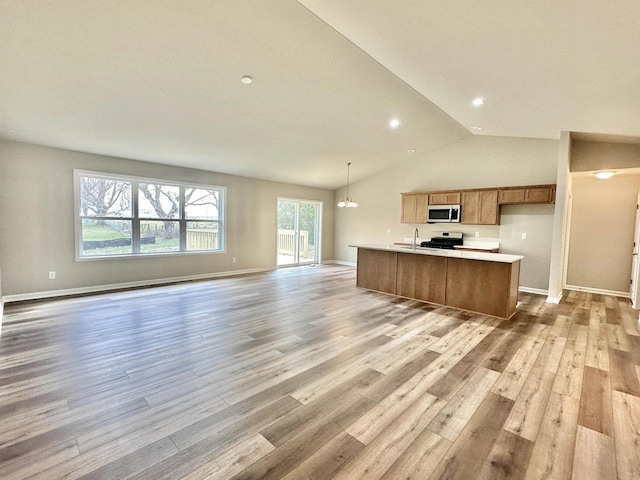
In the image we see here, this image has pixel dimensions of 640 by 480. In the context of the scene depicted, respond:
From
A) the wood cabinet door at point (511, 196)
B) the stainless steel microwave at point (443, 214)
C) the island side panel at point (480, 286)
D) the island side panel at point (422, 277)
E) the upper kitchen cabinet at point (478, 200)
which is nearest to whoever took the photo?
the island side panel at point (480, 286)

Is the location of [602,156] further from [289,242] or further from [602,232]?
[289,242]

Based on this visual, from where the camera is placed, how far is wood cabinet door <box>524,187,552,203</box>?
17.6ft

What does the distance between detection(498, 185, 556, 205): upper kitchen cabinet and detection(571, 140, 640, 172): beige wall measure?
0.49 meters

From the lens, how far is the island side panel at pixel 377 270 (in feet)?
17.7

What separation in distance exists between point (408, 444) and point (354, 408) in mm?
429

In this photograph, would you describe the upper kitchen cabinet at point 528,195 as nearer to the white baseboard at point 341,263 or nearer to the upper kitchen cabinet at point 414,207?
the upper kitchen cabinet at point 414,207

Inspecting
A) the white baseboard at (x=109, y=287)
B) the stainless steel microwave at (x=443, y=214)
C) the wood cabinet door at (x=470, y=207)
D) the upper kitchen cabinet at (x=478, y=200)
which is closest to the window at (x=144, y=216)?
the white baseboard at (x=109, y=287)

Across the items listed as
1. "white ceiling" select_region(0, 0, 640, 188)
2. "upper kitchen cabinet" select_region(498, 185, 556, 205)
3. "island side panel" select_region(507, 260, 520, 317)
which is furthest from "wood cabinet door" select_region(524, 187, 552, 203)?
"island side panel" select_region(507, 260, 520, 317)

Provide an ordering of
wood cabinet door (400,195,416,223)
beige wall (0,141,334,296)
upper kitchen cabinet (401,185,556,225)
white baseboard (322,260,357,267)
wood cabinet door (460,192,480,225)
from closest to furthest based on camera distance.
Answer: beige wall (0,141,334,296) → upper kitchen cabinet (401,185,556,225) → wood cabinet door (460,192,480,225) → wood cabinet door (400,195,416,223) → white baseboard (322,260,357,267)

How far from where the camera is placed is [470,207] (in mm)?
6316

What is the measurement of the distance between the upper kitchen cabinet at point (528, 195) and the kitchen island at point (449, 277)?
1739mm

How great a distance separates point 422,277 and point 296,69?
11.7 ft

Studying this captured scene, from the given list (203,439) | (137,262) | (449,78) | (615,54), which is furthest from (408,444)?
(137,262)

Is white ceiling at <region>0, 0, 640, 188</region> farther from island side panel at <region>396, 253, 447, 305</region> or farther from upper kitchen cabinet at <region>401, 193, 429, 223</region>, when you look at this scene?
island side panel at <region>396, 253, 447, 305</region>
